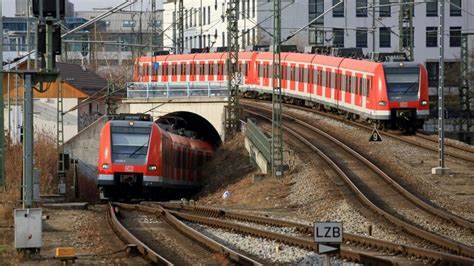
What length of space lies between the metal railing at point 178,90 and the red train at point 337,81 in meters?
1.14

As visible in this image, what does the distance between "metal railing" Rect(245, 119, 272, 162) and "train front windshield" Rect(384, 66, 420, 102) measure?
17.0 ft

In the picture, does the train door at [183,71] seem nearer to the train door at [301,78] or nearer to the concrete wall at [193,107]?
the concrete wall at [193,107]

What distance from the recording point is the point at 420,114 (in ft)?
136

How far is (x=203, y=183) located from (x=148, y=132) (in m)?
9.34

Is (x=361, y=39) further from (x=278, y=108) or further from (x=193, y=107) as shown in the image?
(x=278, y=108)

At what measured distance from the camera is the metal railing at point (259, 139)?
36844mm

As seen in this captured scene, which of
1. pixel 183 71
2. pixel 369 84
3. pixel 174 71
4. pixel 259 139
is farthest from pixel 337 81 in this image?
pixel 174 71

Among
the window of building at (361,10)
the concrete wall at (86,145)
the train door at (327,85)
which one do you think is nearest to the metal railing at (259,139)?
the train door at (327,85)

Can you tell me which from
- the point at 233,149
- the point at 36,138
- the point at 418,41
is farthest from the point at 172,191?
the point at 418,41

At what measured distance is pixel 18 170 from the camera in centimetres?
3962

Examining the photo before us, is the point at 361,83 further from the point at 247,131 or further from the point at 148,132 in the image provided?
the point at 148,132

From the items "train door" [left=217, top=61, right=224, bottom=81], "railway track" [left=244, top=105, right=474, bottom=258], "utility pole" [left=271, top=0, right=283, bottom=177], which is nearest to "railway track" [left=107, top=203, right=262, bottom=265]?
"railway track" [left=244, top=105, right=474, bottom=258]

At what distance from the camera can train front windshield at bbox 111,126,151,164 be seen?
38.6 metres

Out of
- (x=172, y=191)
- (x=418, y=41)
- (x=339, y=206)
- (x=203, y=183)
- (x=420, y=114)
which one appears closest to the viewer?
(x=339, y=206)
